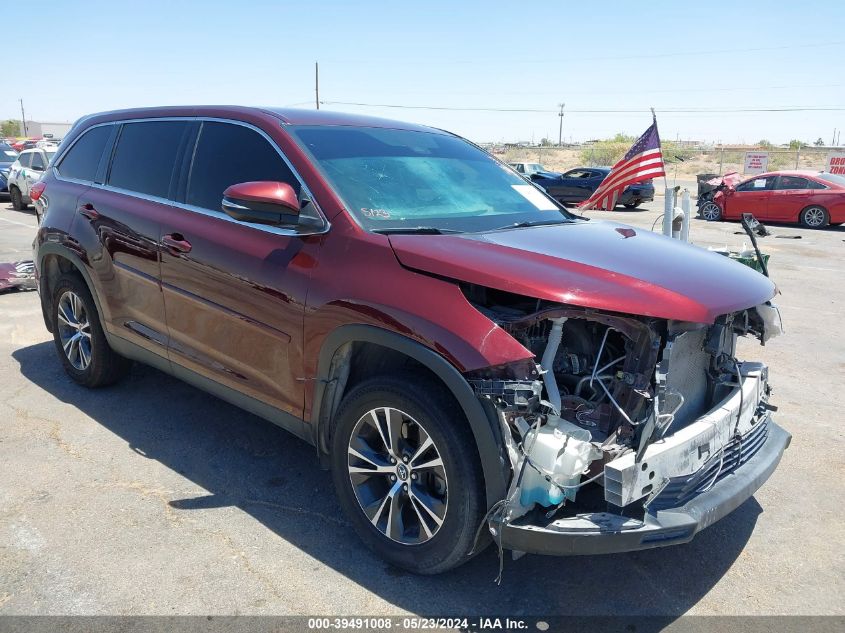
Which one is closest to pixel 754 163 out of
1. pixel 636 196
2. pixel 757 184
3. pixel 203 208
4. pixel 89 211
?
pixel 636 196

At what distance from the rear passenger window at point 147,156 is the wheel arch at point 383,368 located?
5.85ft

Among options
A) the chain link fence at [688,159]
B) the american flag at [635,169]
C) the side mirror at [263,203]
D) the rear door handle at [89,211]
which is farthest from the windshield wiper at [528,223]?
the chain link fence at [688,159]

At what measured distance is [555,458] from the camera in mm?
2578

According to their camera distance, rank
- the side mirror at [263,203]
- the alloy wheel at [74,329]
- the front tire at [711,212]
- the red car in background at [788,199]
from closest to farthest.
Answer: the side mirror at [263,203]
the alloy wheel at [74,329]
the red car in background at [788,199]
the front tire at [711,212]

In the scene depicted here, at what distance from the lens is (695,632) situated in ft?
9.04

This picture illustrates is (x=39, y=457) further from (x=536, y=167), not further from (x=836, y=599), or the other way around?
(x=536, y=167)

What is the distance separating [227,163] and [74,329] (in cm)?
221

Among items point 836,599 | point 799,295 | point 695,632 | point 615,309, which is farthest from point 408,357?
point 799,295

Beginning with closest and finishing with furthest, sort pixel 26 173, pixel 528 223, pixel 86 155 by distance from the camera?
pixel 528 223 → pixel 86 155 → pixel 26 173

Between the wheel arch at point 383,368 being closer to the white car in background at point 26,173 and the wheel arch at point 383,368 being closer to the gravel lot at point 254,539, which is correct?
the gravel lot at point 254,539

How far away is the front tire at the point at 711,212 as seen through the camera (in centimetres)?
1970

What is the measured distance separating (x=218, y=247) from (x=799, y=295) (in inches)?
321

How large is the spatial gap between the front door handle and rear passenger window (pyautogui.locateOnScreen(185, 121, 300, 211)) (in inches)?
8.5

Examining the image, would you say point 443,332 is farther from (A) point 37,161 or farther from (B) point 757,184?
(A) point 37,161
